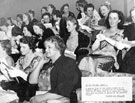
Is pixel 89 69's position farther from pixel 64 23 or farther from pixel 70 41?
pixel 64 23

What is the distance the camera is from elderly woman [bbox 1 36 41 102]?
377 centimetres

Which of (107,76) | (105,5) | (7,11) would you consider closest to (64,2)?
(105,5)

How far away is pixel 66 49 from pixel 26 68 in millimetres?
565

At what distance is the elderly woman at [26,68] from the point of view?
3768 mm

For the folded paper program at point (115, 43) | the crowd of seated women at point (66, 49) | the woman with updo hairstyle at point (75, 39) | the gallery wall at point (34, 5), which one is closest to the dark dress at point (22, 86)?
the crowd of seated women at point (66, 49)

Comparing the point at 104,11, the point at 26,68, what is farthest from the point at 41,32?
the point at 104,11

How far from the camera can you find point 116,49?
3586 millimetres

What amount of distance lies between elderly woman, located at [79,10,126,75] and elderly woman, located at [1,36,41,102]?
61cm

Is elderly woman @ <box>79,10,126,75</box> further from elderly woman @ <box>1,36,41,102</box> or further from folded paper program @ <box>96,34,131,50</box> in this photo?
elderly woman @ <box>1,36,41,102</box>

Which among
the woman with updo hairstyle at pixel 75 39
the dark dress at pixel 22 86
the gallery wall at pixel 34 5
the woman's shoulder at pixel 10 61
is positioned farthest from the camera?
the woman's shoulder at pixel 10 61

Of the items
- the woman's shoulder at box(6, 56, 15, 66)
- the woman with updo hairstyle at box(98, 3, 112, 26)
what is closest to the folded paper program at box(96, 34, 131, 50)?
the woman with updo hairstyle at box(98, 3, 112, 26)

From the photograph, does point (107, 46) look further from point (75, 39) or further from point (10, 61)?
point (10, 61)

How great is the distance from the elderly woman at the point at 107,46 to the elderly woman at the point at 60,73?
14 centimetres

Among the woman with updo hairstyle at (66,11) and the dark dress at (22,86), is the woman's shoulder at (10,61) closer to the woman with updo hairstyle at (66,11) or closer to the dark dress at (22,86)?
the dark dress at (22,86)
